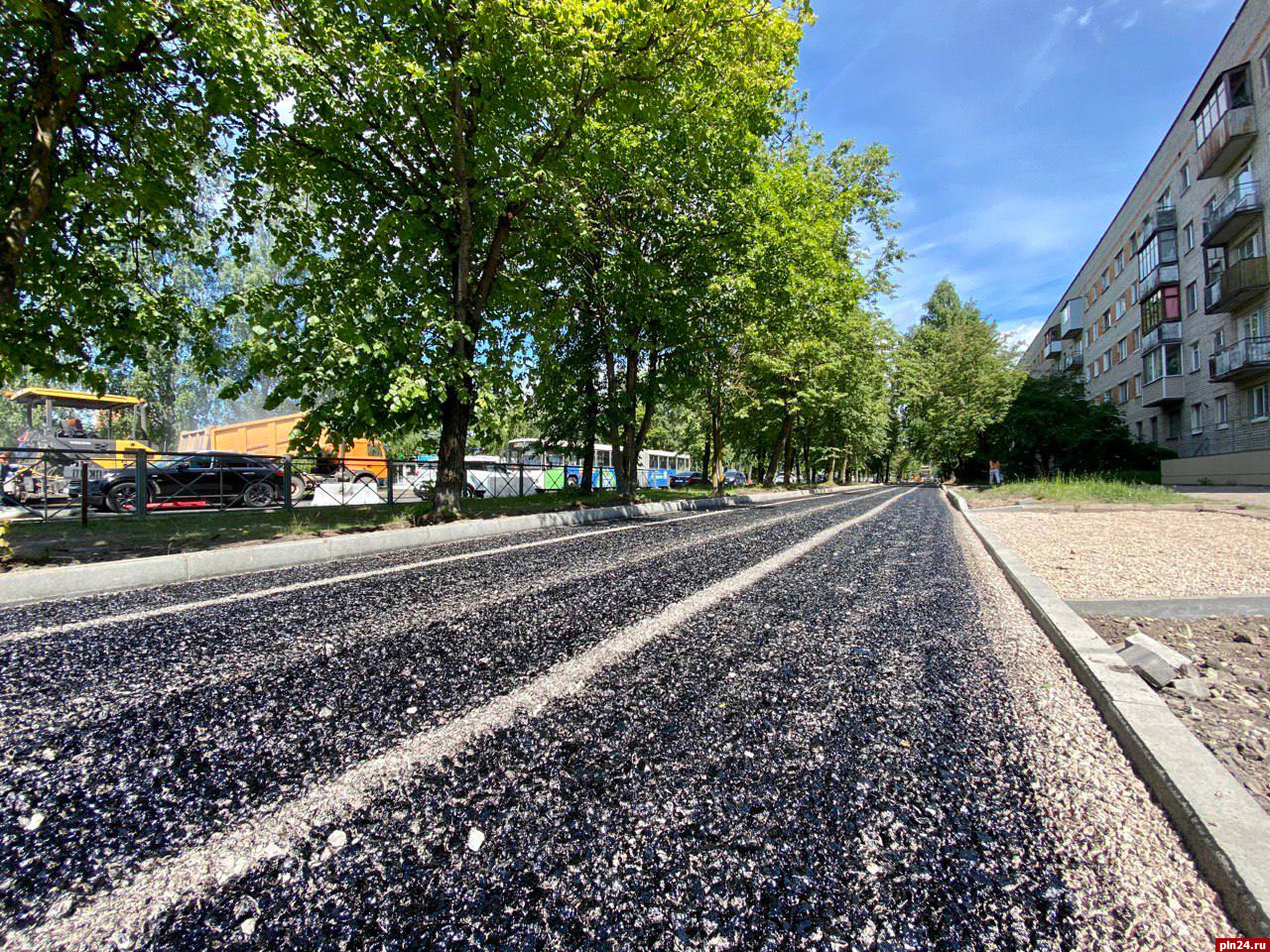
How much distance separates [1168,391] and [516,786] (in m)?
37.1

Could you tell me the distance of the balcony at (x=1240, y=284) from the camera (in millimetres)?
19422

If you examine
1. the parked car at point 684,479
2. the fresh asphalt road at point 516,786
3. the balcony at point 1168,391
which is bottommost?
the parked car at point 684,479

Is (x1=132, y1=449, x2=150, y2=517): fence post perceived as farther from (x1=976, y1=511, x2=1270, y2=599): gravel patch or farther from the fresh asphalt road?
(x1=976, y1=511, x2=1270, y2=599): gravel patch

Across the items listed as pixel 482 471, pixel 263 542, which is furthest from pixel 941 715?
pixel 482 471

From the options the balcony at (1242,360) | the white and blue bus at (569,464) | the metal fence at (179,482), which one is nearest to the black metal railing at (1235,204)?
the balcony at (1242,360)

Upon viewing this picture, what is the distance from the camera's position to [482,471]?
69.2 feet

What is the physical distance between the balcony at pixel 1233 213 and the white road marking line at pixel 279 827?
3103cm

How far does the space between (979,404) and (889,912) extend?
35.6 m

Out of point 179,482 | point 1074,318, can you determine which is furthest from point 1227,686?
point 1074,318

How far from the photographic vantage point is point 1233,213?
20.1 m

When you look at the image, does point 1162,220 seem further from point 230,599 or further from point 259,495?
point 259,495

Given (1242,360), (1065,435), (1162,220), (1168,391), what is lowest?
(1065,435)

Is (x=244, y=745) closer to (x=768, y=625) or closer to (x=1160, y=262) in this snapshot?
(x=768, y=625)

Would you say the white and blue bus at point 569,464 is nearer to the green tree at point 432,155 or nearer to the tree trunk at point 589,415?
the tree trunk at point 589,415
